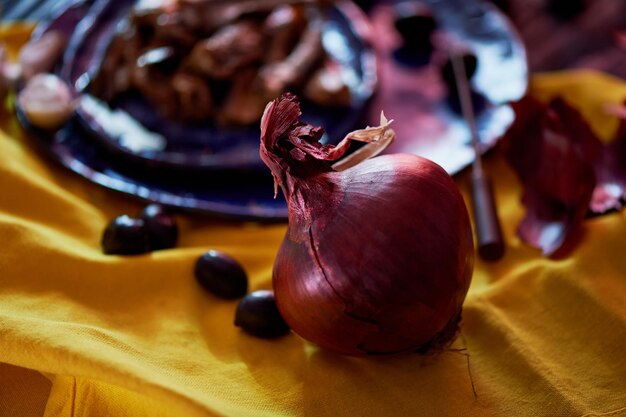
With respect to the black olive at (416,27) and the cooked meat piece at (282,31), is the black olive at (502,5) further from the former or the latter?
the cooked meat piece at (282,31)

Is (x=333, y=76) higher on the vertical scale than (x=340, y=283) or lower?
lower

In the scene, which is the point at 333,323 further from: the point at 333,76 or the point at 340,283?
the point at 333,76

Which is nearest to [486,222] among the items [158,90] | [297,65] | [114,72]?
[297,65]

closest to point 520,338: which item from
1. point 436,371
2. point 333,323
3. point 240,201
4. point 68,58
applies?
point 436,371

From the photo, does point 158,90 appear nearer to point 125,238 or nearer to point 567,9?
point 125,238

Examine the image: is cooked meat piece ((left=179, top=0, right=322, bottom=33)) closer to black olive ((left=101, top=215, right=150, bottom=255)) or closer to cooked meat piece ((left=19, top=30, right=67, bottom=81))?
cooked meat piece ((left=19, top=30, right=67, bottom=81))

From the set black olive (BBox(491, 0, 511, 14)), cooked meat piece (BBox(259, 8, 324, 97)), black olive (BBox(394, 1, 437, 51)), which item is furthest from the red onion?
black olive (BBox(491, 0, 511, 14))

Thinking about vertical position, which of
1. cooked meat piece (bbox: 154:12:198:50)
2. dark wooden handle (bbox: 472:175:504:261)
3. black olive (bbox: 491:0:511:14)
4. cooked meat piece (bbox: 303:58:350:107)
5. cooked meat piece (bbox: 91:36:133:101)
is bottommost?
black olive (bbox: 491:0:511:14)
